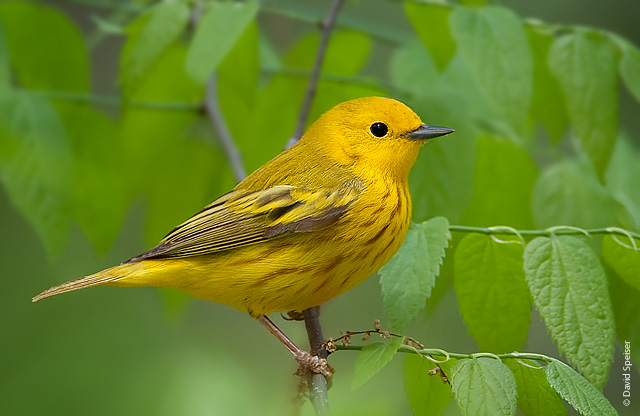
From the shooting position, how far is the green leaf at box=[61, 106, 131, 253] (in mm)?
3779

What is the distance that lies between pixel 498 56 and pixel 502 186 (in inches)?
21.1

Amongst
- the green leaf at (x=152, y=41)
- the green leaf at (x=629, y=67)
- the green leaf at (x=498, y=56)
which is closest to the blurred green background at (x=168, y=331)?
the green leaf at (x=498, y=56)

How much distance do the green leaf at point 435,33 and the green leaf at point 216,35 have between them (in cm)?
78

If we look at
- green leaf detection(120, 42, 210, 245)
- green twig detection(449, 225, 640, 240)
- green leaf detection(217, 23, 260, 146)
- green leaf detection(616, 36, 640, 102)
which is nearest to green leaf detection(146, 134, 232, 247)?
green leaf detection(120, 42, 210, 245)

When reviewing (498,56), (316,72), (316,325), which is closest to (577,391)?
(316,325)

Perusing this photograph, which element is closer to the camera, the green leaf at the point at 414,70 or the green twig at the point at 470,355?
the green twig at the point at 470,355

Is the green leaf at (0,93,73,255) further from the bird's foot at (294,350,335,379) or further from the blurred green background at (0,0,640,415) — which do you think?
the bird's foot at (294,350,335,379)

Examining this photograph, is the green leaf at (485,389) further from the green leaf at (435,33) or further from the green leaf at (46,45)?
A: the green leaf at (46,45)

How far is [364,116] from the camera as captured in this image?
3.35m

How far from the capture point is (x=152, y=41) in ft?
10.9

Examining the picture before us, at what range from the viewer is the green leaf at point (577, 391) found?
2029 mm

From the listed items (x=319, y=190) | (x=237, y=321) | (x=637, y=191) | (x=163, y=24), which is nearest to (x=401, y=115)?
(x=319, y=190)

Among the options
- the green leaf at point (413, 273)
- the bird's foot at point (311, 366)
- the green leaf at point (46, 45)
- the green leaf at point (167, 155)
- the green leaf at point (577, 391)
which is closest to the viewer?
the green leaf at point (577, 391)

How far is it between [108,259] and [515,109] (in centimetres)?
495
